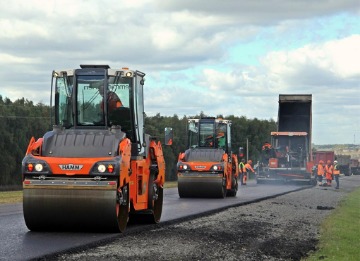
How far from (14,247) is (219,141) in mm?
14657

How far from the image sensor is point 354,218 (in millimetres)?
18984

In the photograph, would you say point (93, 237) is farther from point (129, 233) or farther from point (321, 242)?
point (321, 242)

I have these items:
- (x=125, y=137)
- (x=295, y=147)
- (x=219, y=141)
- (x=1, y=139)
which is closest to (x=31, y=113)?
(x=1, y=139)

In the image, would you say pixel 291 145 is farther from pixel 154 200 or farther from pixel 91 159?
pixel 91 159

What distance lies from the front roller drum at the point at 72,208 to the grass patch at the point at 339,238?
10.6ft

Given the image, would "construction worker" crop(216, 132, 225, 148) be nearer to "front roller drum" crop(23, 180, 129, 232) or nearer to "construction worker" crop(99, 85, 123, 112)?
"construction worker" crop(99, 85, 123, 112)

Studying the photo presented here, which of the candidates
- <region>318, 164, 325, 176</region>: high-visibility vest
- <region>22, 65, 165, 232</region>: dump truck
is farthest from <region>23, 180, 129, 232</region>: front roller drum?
<region>318, 164, 325, 176</region>: high-visibility vest

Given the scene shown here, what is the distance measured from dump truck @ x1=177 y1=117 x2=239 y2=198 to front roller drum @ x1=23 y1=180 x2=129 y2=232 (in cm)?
1126

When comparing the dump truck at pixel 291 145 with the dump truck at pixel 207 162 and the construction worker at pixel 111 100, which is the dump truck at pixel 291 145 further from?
the construction worker at pixel 111 100

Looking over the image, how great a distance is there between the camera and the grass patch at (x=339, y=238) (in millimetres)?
10938

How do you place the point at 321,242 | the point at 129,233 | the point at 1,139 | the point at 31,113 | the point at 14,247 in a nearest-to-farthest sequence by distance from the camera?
the point at 14,247
the point at 129,233
the point at 321,242
the point at 1,139
the point at 31,113

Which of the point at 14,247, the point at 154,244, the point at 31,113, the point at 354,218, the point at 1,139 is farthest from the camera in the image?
the point at 31,113

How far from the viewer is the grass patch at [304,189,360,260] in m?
10.9

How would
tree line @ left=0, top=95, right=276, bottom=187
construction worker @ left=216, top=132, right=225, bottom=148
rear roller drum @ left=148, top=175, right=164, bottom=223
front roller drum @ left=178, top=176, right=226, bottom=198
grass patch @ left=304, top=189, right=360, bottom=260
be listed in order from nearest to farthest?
1. grass patch @ left=304, top=189, right=360, bottom=260
2. rear roller drum @ left=148, top=175, right=164, bottom=223
3. front roller drum @ left=178, top=176, right=226, bottom=198
4. construction worker @ left=216, top=132, right=225, bottom=148
5. tree line @ left=0, top=95, right=276, bottom=187
